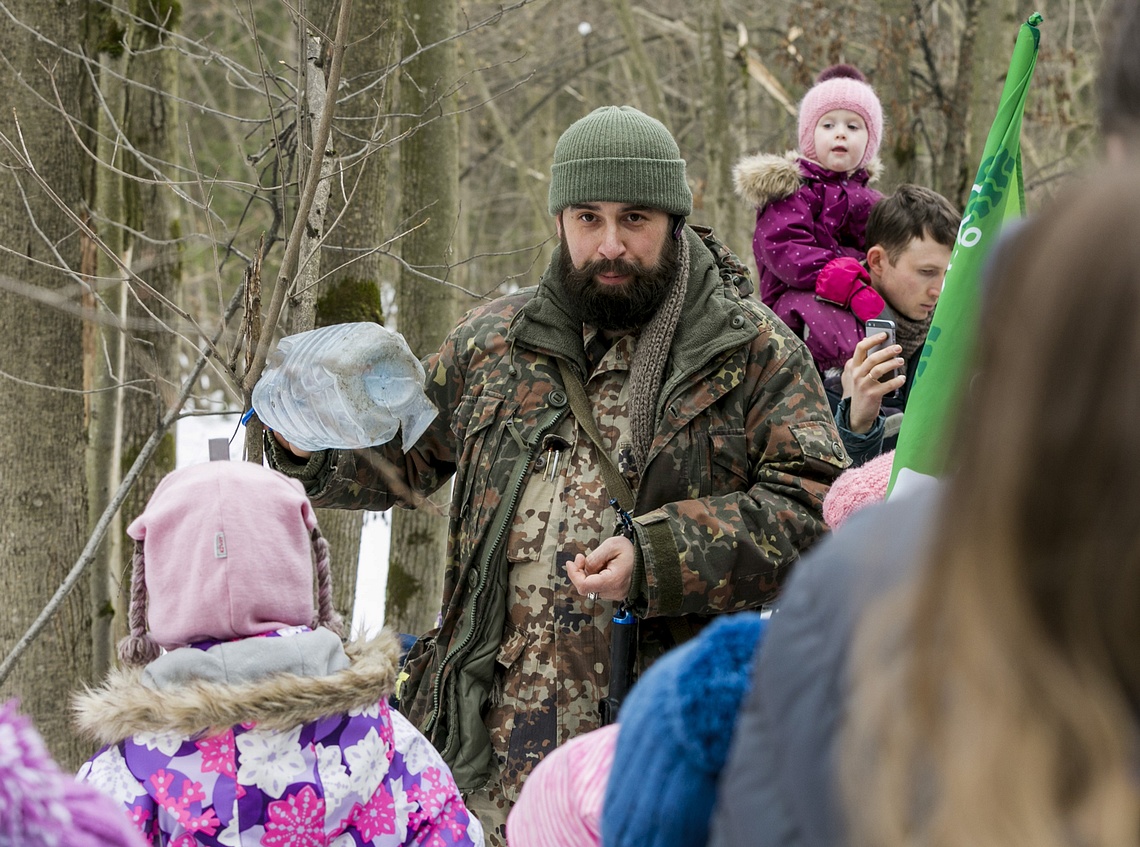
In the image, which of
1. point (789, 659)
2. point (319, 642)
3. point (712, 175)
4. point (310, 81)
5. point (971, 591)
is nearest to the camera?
point (971, 591)

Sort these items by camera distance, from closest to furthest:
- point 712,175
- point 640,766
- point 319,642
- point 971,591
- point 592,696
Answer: point 971,591 < point 640,766 < point 319,642 < point 592,696 < point 712,175

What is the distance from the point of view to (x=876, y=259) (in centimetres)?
415

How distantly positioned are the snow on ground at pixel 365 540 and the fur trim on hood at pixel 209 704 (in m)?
2.66

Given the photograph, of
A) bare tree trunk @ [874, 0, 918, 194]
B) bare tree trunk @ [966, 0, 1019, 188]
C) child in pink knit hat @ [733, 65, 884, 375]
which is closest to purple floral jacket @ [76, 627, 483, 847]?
child in pink knit hat @ [733, 65, 884, 375]

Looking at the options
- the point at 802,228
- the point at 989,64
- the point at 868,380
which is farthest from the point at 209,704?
the point at 989,64

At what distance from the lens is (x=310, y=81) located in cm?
328

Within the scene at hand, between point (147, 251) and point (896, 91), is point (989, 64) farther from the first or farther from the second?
point (147, 251)

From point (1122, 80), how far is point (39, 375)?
12.5 ft

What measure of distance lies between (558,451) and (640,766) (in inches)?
72.3

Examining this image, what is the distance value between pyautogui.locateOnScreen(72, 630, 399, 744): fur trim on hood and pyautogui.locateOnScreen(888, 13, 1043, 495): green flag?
3.95ft

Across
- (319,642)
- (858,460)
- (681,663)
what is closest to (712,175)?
(858,460)

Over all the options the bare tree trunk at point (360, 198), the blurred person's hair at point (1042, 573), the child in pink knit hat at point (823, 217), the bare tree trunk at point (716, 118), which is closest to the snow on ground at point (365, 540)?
the bare tree trunk at point (360, 198)

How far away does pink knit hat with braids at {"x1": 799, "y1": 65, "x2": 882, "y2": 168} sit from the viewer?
15.6 feet

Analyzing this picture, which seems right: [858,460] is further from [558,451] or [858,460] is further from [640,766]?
[640,766]
